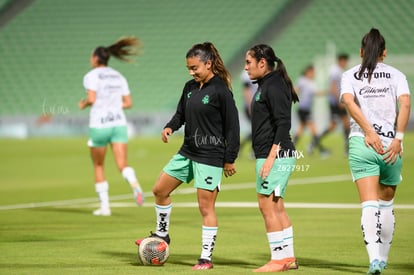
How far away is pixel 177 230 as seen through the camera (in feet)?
39.4

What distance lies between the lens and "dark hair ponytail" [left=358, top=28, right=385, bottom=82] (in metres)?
8.20

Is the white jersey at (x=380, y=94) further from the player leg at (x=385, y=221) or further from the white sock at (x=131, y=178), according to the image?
the white sock at (x=131, y=178)

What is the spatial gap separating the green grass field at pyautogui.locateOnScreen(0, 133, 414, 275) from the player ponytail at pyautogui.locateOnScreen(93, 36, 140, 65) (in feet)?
7.42

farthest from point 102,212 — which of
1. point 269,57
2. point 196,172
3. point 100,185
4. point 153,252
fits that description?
point 269,57

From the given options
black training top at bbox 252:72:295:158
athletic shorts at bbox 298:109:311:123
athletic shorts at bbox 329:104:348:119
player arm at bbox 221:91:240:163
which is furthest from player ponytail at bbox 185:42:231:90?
athletic shorts at bbox 298:109:311:123

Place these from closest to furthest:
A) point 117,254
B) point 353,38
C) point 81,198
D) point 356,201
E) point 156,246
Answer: point 156,246 → point 117,254 → point 356,201 → point 81,198 → point 353,38

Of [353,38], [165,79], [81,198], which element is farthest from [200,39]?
[81,198]

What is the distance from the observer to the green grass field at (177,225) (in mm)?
9141

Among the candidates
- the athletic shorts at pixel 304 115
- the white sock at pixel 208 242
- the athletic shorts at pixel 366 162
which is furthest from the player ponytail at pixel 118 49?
the athletic shorts at pixel 304 115

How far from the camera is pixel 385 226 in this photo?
8672 mm

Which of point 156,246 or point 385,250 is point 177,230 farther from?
point 385,250

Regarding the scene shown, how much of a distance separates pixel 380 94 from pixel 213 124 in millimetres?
1575

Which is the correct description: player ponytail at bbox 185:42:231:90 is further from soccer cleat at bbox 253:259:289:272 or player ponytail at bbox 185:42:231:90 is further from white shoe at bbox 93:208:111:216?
Result: white shoe at bbox 93:208:111:216

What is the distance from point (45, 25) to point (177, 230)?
35.4 m
